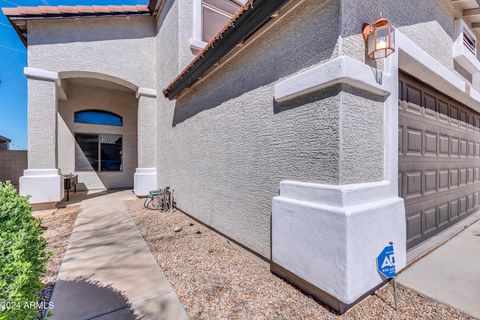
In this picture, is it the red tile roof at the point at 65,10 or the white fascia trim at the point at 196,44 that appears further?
the white fascia trim at the point at 196,44

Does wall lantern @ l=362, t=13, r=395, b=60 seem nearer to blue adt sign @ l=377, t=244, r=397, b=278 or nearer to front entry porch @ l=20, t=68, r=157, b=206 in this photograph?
blue adt sign @ l=377, t=244, r=397, b=278

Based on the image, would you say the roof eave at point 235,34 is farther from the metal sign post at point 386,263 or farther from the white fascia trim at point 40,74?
the white fascia trim at point 40,74

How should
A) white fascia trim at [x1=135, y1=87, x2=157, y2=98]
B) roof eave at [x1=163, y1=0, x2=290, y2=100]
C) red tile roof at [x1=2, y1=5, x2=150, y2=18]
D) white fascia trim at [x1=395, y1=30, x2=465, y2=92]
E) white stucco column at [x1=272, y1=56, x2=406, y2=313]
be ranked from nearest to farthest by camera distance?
white stucco column at [x1=272, y1=56, x2=406, y2=313], roof eave at [x1=163, y1=0, x2=290, y2=100], white fascia trim at [x1=395, y1=30, x2=465, y2=92], red tile roof at [x1=2, y1=5, x2=150, y2=18], white fascia trim at [x1=135, y1=87, x2=157, y2=98]

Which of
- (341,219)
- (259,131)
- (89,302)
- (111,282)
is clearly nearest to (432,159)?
(341,219)

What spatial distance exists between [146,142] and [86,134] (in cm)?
444

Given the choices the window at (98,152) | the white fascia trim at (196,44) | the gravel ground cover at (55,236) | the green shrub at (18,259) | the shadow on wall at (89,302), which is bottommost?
the shadow on wall at (89,302)

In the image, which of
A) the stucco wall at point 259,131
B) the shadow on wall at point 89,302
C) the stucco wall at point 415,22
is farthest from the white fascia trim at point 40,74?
the stucco wall at point 415,22

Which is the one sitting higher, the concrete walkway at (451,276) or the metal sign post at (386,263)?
the metal sign post at (386,263)

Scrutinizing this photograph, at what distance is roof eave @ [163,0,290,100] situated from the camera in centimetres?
292

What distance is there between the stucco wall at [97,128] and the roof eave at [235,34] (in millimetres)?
7762

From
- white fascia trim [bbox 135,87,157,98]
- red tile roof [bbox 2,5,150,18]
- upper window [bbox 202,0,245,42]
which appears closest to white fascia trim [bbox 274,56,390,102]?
upper window [bbox 202,0,245,42]

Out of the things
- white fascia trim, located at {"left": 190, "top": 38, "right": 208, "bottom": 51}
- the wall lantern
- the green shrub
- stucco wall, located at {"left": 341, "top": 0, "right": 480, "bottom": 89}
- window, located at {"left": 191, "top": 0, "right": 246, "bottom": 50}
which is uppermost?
window, located at {"left": 191, "top": 0, "right": 246, "bottom": 50}

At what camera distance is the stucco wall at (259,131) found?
2527mm

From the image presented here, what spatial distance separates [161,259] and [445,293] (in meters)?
3.93
